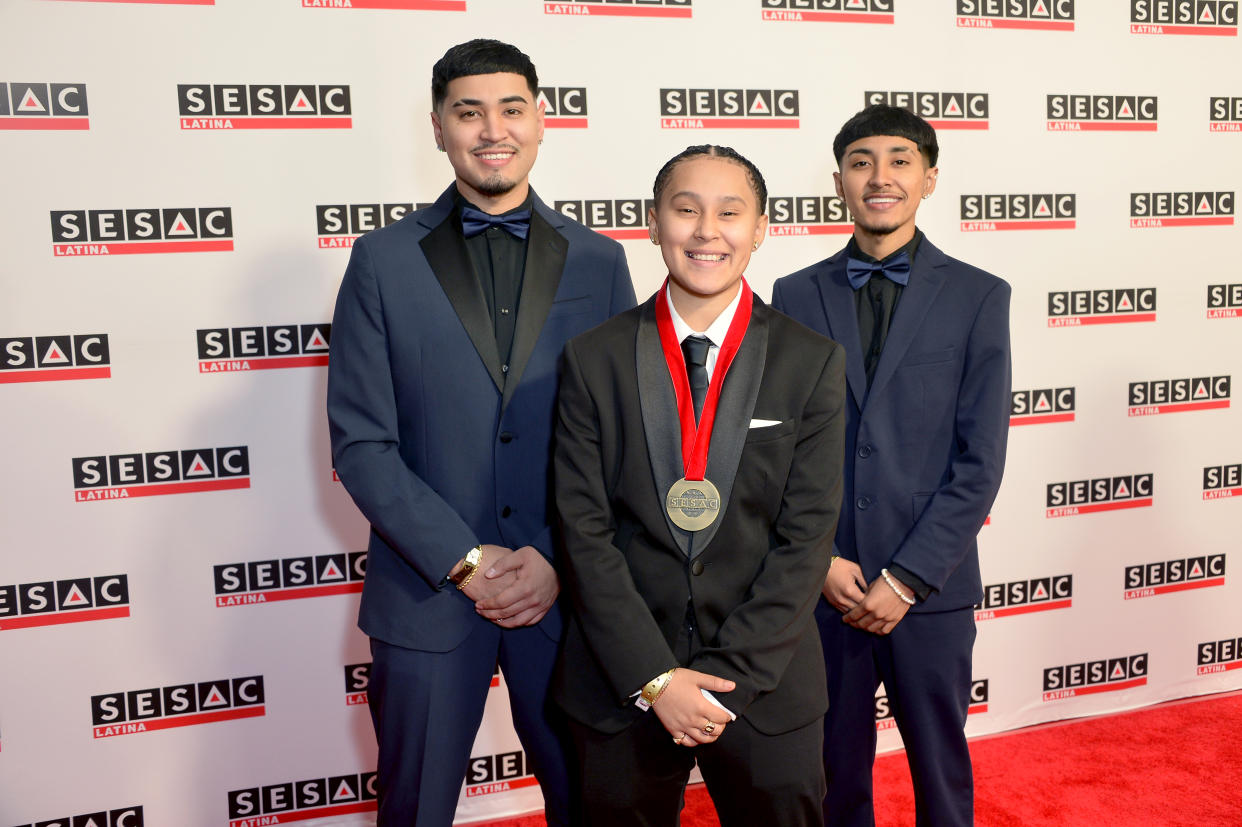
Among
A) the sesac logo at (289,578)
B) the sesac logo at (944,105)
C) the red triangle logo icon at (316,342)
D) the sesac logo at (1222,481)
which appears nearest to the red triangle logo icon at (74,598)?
the sesac logo at (289,578)

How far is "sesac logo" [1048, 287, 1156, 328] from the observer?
3.86 metres

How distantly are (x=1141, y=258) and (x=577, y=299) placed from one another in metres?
2.88

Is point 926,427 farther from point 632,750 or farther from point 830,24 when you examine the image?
point 830,24

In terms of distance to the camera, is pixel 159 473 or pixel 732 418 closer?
pixel 732 418

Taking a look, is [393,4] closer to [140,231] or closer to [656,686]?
[140,231]

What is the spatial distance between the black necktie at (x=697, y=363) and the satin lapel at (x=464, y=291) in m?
0.45

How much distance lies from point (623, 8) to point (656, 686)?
8.15 feet

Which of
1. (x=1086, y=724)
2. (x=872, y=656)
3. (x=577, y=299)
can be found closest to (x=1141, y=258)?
(x=1086, y=724)

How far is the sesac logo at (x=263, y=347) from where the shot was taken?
3096mm

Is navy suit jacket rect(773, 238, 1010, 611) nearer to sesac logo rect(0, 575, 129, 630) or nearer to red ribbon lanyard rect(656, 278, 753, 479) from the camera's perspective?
red ribbon lanyard rect(656, 278, 753, 479)

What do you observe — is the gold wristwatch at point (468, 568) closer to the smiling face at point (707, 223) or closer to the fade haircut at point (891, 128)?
the smiling face at point (707, 223)

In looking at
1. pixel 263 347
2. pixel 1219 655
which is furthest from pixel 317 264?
pixel 1219 655

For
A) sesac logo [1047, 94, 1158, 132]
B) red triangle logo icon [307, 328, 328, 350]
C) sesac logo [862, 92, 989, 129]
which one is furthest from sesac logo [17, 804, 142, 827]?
sesac logo [1047, 94, 1158, 132]

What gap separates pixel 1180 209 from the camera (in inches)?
157
